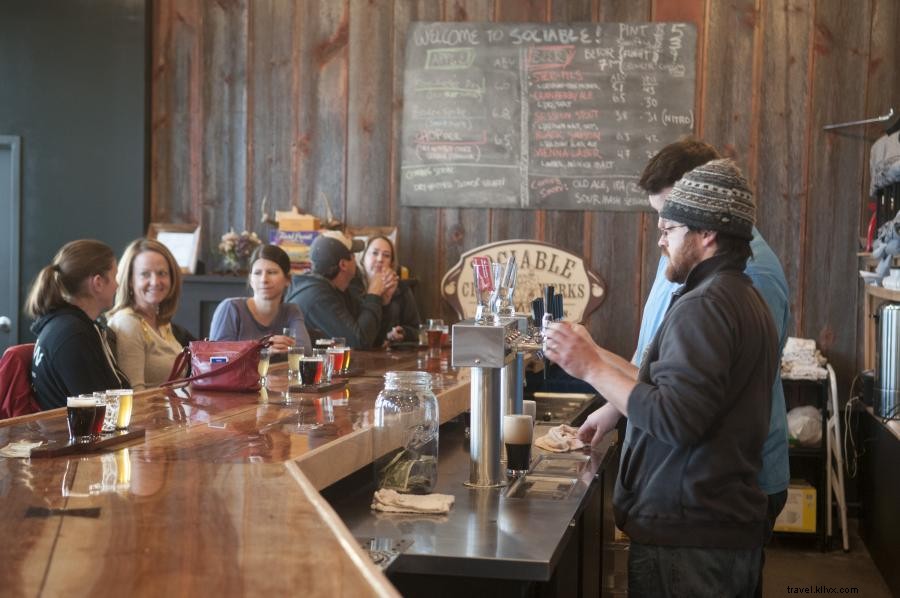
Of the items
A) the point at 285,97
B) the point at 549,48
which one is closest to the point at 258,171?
the point at 285,97

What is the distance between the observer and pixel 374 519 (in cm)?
230

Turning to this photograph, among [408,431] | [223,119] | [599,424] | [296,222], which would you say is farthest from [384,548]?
[223,119]

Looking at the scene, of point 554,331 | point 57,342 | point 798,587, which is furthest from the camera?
point 798,587

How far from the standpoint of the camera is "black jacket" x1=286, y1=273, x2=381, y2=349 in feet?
17.6

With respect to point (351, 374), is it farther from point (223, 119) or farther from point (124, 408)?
point (223, 119)

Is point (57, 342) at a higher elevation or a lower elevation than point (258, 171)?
lower

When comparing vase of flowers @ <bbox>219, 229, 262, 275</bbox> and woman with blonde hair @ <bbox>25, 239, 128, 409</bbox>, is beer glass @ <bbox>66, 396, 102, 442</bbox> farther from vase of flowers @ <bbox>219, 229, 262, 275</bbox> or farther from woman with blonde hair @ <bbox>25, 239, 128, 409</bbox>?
vase of flowers @ <bbox>219, 229, 262, 275</bbox>

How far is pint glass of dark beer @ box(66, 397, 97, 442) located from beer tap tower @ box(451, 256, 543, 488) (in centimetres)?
76

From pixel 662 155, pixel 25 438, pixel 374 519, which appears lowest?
pixel 374 519

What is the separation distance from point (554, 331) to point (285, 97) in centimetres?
443

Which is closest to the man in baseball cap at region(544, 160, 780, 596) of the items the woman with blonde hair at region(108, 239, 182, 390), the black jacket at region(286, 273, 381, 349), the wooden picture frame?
the woman with blonde hair at region(108, 239, 182, 390)

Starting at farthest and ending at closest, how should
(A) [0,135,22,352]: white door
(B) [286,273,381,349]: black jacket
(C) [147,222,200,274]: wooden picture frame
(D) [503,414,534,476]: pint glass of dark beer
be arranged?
(A) [0,135,22,352]: white door, (C) [147,222,200,274]: wooden picture frame, (B) [286,273,381,349]: black jacket, (D) [503,414,534,476]: pint glass of dark beer

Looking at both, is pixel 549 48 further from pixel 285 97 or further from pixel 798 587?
pixel 798 587

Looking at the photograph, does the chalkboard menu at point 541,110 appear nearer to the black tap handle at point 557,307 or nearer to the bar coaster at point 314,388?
the bar coaster at point 314,388
